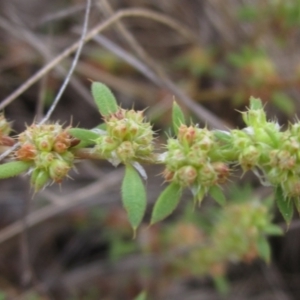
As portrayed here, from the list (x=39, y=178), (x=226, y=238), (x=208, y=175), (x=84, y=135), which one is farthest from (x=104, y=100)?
(x=226, y=238)

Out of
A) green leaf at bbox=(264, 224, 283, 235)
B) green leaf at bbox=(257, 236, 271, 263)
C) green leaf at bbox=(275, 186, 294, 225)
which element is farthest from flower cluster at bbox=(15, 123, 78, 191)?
green leaf at bbox=(264, 224, 283, 235)

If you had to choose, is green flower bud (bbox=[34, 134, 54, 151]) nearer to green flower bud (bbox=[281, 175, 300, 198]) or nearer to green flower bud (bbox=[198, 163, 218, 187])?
green flower bud (bbox=[198, 163, 218, 187])

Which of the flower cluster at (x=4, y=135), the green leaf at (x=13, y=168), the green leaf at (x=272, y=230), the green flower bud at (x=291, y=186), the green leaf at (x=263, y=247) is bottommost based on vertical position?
the green leaf at (x=263, y=247)

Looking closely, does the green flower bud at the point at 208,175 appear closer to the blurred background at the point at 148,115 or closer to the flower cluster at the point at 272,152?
the flower cluster at the point at 272,152

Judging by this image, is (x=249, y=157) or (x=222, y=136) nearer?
(x=249, y=157)

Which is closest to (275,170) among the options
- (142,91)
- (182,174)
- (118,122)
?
(182,174)

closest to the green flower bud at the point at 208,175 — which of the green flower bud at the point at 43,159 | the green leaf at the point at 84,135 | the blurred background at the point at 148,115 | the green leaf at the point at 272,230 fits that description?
the green leaf at the point at 84,135

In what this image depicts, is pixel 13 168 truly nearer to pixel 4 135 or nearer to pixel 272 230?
pixel 4 135
